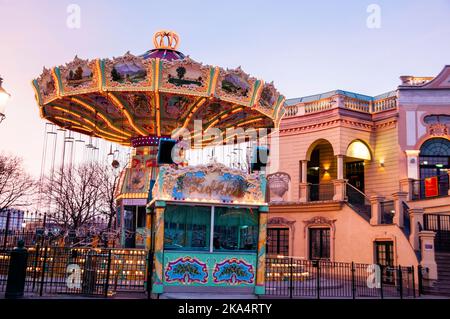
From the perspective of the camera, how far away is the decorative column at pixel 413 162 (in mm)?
26875

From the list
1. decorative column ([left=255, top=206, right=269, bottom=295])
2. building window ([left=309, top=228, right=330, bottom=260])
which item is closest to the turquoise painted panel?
decorative column ([left=255, top=206, right=269, bottom=295])

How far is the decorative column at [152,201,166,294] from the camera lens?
45.6ft

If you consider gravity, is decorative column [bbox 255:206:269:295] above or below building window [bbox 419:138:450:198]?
below

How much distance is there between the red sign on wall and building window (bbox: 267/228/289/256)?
767 cm

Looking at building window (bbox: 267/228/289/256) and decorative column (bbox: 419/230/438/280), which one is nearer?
decorative column (bbox: 419/230/438/280)

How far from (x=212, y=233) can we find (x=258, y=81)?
6025 mm

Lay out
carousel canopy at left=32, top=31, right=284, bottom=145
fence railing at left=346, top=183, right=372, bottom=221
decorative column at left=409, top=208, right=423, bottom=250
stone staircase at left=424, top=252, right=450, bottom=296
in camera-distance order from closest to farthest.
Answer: carousel canopy at left=32, top=31, right=284, bottom=145 < stone staircase at left=424, top=252, right=450, bottom=296 < decorative column at left=409, top=208, right=423, bottom=250 < fence railing at left=346, top=183, right=372, bottom=221

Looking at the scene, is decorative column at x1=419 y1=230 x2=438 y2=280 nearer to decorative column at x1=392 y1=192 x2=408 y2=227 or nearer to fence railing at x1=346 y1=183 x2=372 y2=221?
decorative column at x1=392 y1=192 x2=408 y2=227

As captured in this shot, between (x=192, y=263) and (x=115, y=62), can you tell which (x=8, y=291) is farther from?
(x=115, y=62)

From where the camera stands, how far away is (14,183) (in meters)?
44.8

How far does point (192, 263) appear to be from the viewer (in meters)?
14.3

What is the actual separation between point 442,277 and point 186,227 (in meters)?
11.0

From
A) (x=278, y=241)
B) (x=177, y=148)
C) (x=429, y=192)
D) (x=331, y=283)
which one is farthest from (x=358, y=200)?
(x=177, y=148)
